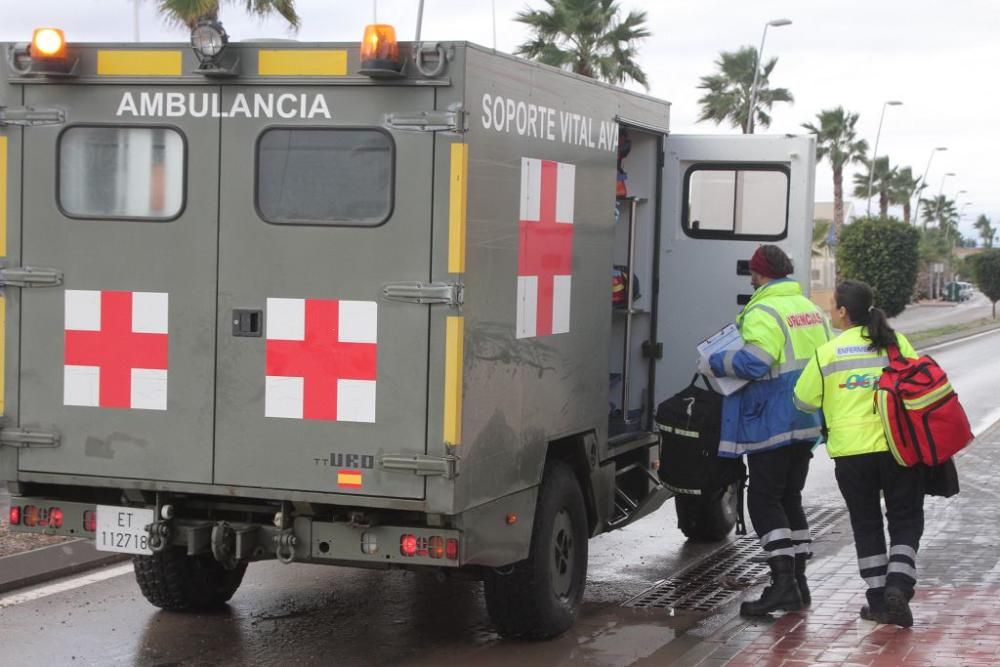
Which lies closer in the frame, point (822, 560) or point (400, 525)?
point (400, 525)

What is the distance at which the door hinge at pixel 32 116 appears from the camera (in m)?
6.13

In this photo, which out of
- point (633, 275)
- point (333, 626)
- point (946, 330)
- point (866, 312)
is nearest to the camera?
point (866, 312)

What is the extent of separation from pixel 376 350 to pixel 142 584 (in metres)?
2.26

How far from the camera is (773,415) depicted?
727 cm

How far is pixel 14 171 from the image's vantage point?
620 cm

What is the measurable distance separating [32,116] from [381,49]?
1665 millimetres

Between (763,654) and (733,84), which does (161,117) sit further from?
(733,84)

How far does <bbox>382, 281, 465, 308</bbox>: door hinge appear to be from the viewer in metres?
5.71

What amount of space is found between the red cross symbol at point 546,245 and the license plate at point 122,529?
1.98 meters

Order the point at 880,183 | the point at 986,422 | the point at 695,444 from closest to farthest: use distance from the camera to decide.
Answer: the point at 695,444 → the point at 986,422 → the point at 880,183

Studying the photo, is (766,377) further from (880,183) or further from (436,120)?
(880,183)

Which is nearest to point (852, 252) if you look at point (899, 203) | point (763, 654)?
point (763, 654)

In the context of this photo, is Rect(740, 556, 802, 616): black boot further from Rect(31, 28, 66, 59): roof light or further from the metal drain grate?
Rect(31, 28, 66, 59): roof light

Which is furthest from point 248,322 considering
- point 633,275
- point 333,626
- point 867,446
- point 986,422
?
point 986,422
